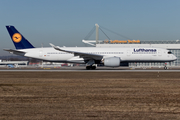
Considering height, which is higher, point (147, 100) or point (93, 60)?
point (93, 60)

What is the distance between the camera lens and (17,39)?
41.0 metres

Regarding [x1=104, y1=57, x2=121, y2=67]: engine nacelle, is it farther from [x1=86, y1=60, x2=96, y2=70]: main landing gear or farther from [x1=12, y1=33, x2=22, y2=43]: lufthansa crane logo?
[x1=12, y1=33, x2=22, y2=43]: lufthansa crane logo

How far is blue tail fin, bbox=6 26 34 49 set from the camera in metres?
41.0

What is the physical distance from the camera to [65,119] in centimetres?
734

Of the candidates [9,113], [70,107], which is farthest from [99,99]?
[9,113]

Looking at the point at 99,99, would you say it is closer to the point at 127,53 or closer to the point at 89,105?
the point at 89,105

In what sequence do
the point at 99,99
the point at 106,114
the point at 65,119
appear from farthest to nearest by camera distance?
1. the point at 99,99
2. the point at 106,114
3. the point at 65,119

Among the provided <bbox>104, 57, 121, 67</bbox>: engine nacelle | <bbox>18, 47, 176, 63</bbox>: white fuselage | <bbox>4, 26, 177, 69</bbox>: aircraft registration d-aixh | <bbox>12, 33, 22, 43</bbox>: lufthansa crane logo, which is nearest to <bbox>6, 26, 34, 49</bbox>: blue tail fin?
<bbox>12, 33, 22, 43</bbox>: lufthansa crane logo

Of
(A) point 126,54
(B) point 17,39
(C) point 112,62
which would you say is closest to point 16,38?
(B) point 17,39

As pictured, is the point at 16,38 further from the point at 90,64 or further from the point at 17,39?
the point at 90,64

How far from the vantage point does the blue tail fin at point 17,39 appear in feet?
134

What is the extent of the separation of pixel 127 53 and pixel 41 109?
30472 millimetres

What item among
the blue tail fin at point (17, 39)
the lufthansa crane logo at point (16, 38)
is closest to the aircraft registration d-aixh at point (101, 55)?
the blue tail fin at point (17, 39)

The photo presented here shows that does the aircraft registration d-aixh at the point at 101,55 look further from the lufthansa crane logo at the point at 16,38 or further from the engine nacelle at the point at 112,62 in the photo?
the lufthansa crane logo at the point at 16,38
